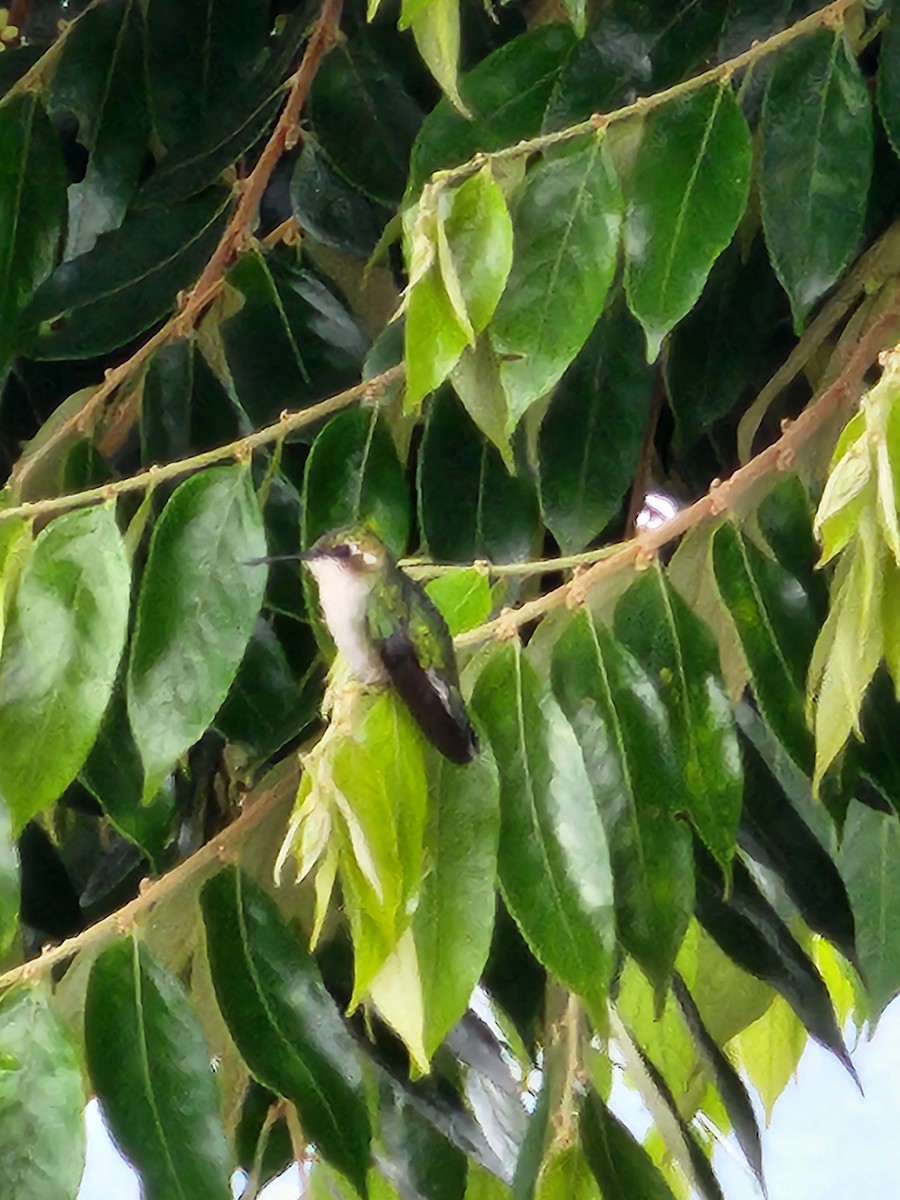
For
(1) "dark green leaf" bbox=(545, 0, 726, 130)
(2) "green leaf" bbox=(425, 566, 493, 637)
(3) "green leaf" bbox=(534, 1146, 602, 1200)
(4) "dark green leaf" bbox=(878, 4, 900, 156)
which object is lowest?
(3) "green leaf" bbox=(534, 1146, 602, 1200)

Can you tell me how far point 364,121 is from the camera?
0.61 metres

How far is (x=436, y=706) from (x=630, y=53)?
29 centimetres

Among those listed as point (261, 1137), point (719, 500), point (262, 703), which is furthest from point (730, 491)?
point (261, 1137)

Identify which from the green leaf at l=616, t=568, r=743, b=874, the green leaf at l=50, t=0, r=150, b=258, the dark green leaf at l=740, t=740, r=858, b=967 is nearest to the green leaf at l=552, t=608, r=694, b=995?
the green leaf at l=616, t=568, r=743, b=874

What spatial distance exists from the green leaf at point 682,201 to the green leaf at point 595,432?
0.24 ft

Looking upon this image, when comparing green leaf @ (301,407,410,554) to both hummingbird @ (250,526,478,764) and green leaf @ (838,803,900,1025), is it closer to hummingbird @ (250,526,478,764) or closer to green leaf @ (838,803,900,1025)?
hummingbird @ (250,526,478,764)

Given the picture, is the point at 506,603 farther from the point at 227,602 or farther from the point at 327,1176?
the point at 327,1176

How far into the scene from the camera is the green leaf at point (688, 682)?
45 centimetres

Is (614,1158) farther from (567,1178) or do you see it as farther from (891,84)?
(891,84)

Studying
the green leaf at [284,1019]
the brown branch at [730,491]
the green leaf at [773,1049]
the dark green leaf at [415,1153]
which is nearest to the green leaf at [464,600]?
the brown branch at [730,491]

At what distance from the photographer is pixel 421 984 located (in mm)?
381

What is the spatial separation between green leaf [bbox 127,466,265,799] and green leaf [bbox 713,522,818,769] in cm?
15

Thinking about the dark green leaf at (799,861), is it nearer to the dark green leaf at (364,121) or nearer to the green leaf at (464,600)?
the green leaf at (464,600)

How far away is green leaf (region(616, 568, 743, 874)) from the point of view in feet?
1.48
